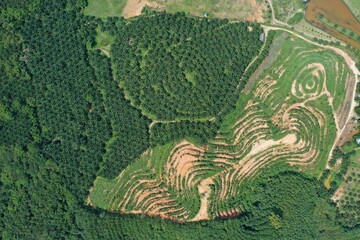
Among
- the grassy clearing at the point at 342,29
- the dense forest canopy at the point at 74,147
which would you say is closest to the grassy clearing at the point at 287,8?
the grassy clearing at the point at 342,29

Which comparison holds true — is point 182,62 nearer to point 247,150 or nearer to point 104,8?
point 104,8

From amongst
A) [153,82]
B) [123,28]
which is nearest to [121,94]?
[153,82]

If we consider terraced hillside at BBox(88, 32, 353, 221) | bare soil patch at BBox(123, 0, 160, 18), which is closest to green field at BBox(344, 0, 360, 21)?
terraced hillside at BBox(88, 32, 353, 221)

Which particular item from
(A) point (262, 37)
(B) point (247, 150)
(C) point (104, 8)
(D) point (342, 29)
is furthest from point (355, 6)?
(C) point (104, 8)

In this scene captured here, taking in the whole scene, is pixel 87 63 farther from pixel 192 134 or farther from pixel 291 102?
pixel 291 102

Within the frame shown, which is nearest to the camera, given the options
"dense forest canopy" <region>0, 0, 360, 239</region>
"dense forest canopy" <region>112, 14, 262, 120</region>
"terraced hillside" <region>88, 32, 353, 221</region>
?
"dense forest canopy" <region>0, 0, 360, 239</region>

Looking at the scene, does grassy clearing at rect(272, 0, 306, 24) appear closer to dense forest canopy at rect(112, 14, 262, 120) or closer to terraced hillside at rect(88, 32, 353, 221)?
dense forest canopy at rect(112, 14, 262, 120)

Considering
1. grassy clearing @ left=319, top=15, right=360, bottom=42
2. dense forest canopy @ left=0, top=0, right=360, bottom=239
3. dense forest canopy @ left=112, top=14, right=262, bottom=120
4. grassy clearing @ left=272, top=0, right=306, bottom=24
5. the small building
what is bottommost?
dense forest canopy @ left=0, top=0, right=360, bottom=239

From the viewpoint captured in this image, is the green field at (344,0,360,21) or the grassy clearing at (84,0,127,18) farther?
the grassy clearing at (84,0,127,18)
